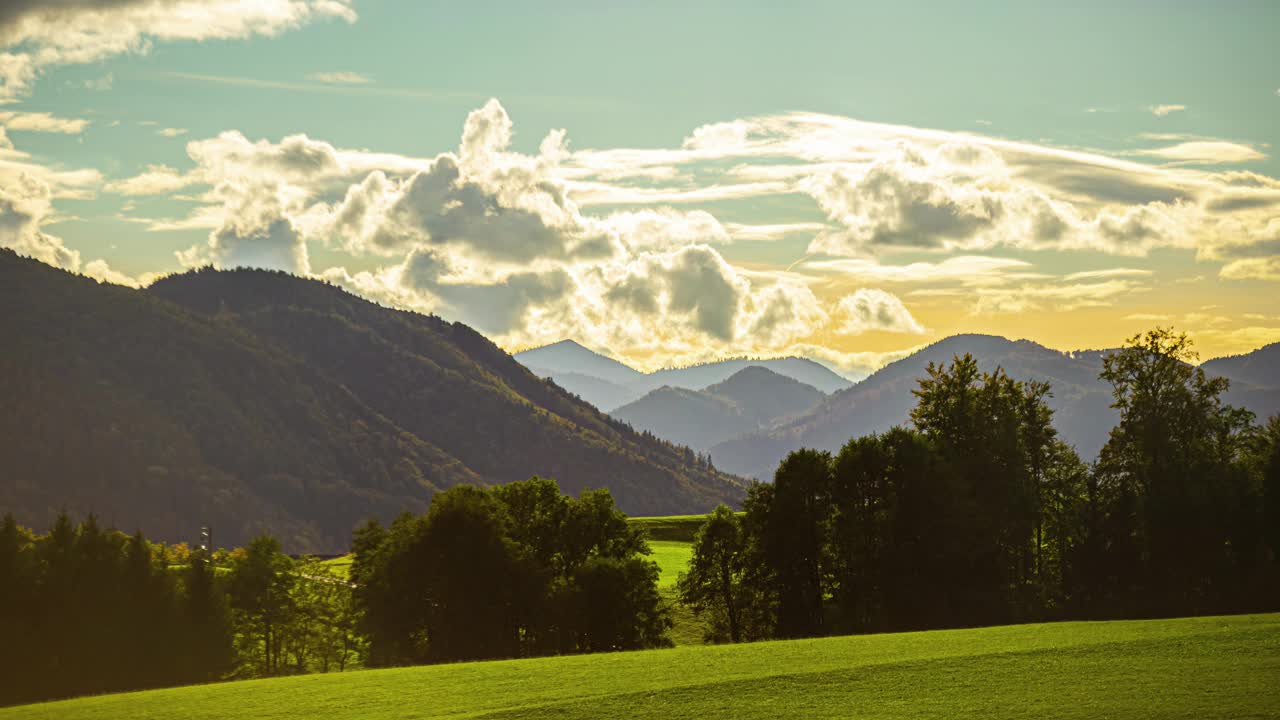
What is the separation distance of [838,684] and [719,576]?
144ft

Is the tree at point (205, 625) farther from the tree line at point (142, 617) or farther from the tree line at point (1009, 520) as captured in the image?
the tree line at point (1009, 520)

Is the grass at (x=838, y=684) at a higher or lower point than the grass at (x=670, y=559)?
higher

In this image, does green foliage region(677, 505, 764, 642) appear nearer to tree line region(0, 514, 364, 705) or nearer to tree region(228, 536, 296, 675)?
tree line region(0, 514, 364, 705)

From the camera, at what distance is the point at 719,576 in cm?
9294

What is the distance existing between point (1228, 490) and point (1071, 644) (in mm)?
38521

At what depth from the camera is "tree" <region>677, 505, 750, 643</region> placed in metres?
90.6

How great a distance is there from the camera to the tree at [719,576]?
9062 cm

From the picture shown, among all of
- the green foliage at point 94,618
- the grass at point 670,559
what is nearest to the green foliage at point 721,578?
the grass at point 670,559

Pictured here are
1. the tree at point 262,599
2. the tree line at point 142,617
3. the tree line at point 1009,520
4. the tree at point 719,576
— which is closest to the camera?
the tree line at point 1009,520

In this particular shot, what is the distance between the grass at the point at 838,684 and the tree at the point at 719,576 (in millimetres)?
26705

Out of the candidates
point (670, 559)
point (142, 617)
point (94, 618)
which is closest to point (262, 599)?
point (142, 617)

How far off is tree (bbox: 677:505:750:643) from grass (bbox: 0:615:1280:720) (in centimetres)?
2670

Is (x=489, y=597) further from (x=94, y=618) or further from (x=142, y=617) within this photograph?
(x=94, y=618)

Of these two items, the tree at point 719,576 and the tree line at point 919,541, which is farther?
the tree at point 719,576
